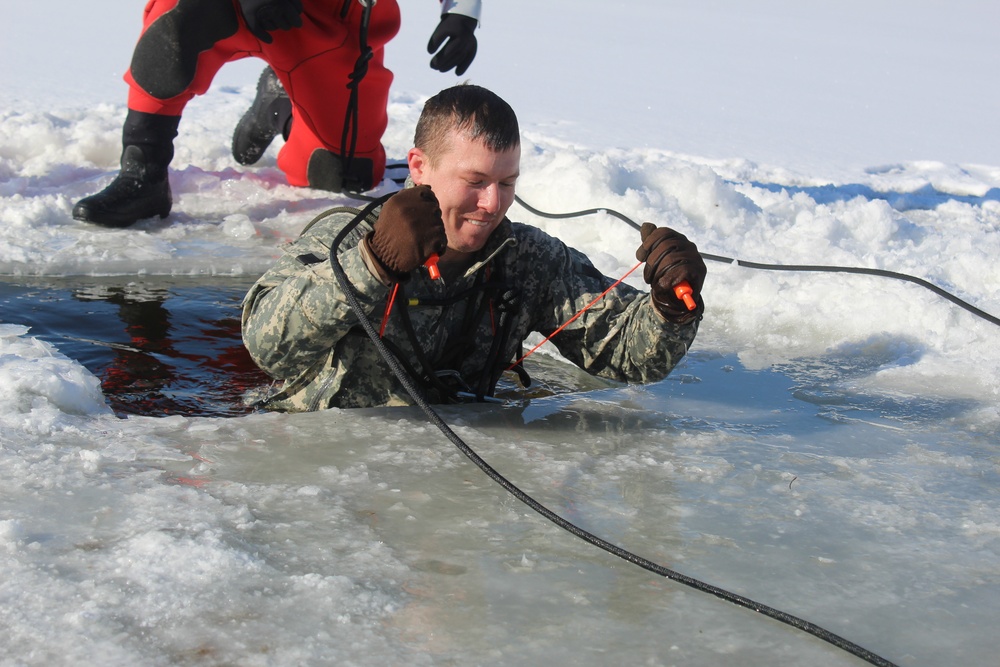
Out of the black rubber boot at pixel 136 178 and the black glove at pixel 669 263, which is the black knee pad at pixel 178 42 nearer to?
the black rubber boot at pixel 136 178

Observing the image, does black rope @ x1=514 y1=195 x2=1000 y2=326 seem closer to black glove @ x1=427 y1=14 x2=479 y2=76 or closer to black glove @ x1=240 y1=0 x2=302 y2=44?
black glove @ x1=427 y1=14 x2=479 y2=76

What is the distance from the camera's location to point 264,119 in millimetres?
5336

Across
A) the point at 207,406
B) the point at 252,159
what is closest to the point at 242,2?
the point at 252,159

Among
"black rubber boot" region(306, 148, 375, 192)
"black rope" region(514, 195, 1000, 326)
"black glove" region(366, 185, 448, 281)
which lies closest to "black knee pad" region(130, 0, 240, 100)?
"black rubber boot" region(306, 148, 375, 192)

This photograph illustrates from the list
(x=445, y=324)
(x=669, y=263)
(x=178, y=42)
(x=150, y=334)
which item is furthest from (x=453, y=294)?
(x=178, y=42)

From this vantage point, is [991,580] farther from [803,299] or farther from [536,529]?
[803,299]

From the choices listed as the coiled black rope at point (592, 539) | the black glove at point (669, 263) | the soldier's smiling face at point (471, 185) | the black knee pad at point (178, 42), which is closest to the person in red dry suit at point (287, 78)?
the black knee pad at point (178, 42)

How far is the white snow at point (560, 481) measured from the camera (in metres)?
1.50

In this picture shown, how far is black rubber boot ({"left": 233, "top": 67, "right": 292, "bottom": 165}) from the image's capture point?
527 centimetres

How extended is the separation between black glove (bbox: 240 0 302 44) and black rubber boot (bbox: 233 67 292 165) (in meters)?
0.92

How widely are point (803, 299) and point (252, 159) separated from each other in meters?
3.17

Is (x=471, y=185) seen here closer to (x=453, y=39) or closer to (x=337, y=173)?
(x=453, y=39)

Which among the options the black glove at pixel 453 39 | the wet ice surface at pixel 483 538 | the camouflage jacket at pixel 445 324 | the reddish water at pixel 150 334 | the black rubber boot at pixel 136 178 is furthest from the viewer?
the black glove at pixel 453 39

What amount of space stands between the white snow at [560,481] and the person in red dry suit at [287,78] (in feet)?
0.58
